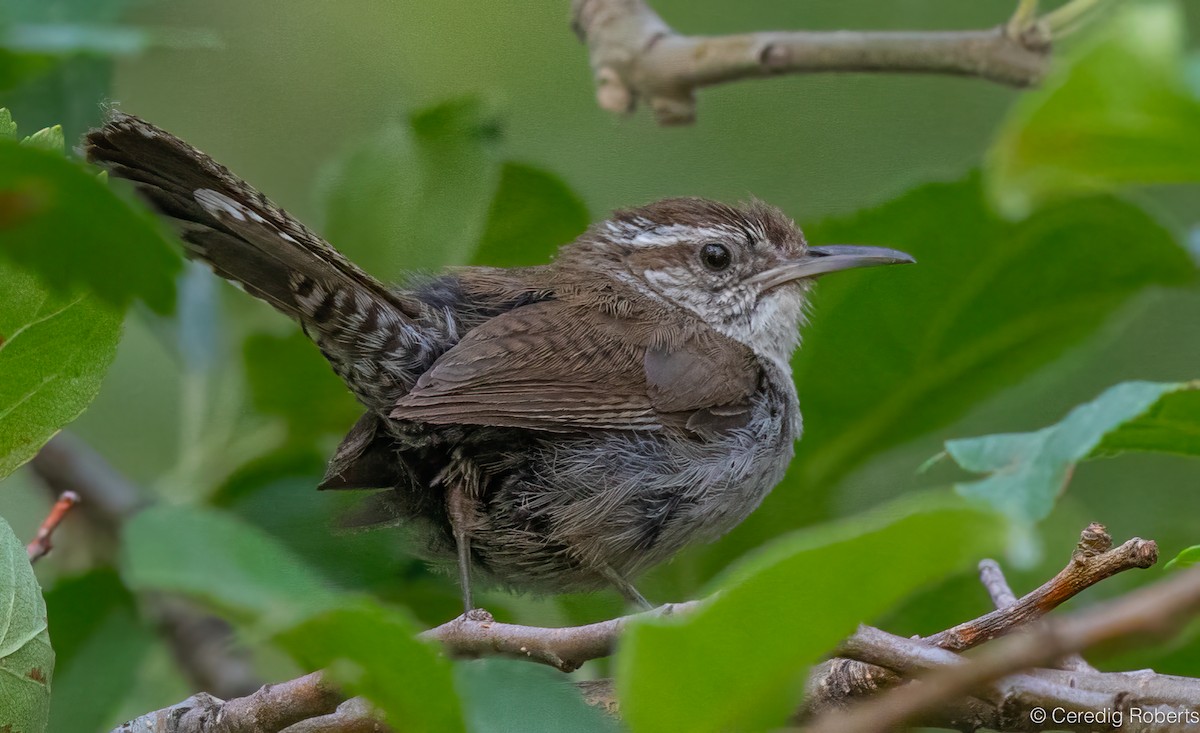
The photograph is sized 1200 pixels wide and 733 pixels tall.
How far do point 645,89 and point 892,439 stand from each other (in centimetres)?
140

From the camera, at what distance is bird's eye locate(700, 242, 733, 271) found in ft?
14.1

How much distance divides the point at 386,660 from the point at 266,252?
1642mm

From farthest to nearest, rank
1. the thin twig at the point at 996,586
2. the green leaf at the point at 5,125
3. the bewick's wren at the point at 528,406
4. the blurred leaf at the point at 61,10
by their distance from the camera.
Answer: the bewick's wren at the point at 528,406
the thin twig at the point at 996,586
the blurred leaf at the point at 61,10
the green leaf at the point at 5,125

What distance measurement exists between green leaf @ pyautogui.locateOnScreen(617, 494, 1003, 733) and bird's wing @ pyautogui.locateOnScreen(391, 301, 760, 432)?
67.3 inches

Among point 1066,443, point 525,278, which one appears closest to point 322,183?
point 525,278

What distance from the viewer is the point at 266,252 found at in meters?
2.92

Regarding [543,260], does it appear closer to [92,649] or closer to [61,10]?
[92,649]

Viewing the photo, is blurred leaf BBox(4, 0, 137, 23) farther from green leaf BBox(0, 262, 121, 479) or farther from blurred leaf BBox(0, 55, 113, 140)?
green leaf BBox(0, 262, 121, 479)

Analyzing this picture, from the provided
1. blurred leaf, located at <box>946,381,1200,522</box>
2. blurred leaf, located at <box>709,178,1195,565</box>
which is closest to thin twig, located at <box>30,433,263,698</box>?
blurred leaf, located at <box>709,178,1195,565</box>

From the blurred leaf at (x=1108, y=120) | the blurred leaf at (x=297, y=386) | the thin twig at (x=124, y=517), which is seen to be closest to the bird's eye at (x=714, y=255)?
the blurred leaf at (x=297, y=386)

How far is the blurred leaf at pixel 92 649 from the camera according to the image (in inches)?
125

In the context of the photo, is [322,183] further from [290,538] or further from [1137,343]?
[1137,343]

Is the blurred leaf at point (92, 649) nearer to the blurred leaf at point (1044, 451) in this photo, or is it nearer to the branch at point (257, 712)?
the branch at point (257, 712)

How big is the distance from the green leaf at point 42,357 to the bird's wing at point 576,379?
981mm
